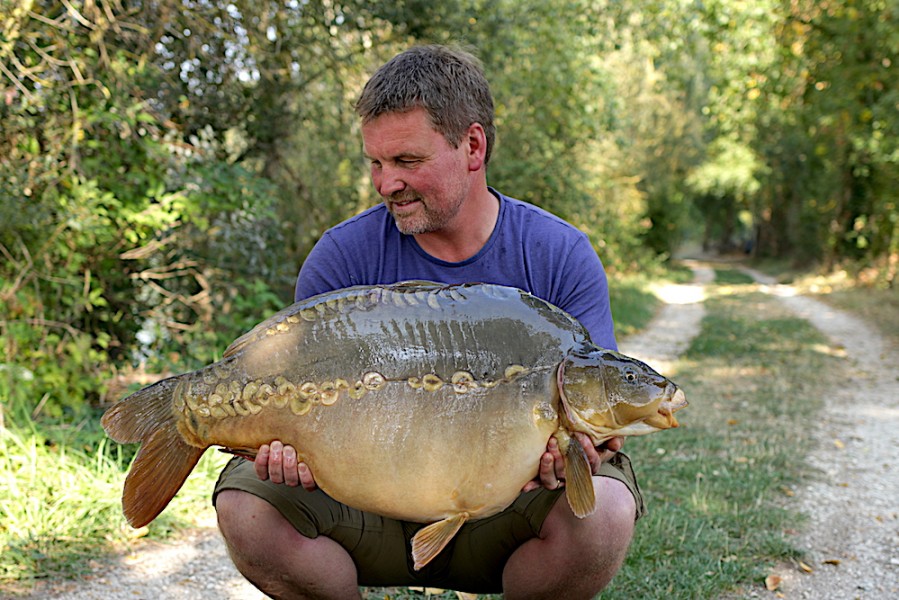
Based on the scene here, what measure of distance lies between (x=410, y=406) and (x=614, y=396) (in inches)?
20.5

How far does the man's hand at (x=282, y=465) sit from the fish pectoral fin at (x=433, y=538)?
34 centimetres

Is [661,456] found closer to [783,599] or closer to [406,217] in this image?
[783,599]

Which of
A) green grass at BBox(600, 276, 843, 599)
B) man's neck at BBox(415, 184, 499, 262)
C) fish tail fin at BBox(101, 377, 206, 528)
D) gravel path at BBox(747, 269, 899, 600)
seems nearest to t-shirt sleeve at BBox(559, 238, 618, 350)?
man's neck at BBox(415, 184, 499, 262)

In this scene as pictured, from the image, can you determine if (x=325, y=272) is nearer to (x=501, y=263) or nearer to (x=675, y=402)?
(x=501, y=263)

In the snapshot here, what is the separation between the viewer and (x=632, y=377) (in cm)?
221

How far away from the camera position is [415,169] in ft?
8.63

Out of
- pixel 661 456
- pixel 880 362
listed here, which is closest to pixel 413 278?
pixel 661 456

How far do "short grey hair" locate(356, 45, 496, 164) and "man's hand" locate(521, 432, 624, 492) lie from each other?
3.26 ft

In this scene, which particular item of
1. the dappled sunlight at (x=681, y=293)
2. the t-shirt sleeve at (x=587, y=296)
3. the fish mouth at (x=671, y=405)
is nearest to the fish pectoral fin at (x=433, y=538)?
the fish mouth at (x=671, y=405)

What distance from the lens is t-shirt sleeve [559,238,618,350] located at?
107 inches

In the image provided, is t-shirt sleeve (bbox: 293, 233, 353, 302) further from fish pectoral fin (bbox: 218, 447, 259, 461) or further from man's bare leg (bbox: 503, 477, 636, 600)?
man's bare leg (bbox: 503, 477, 636, 600)

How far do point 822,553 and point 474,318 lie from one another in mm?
2781

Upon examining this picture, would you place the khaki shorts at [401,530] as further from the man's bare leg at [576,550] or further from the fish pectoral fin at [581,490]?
the fish pectoral fin at [581,490]

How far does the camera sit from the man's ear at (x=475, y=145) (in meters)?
2.74
